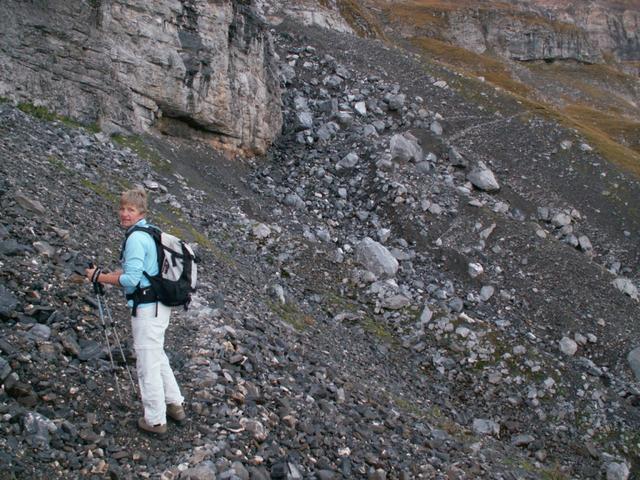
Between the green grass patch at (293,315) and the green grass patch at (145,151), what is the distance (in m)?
6.83

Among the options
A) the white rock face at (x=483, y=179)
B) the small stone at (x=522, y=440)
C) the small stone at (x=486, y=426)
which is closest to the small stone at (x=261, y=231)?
the small stone at (x=486, y=426)

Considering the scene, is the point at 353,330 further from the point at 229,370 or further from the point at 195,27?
the point at 195,27

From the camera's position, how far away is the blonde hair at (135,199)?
6535 mm

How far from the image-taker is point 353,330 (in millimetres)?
15859

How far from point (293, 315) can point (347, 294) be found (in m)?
3.29

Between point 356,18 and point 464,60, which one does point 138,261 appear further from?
point 464,60

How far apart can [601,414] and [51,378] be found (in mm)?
14765

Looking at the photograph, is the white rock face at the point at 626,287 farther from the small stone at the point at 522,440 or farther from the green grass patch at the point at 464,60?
the green grass patch at the point at 464,60

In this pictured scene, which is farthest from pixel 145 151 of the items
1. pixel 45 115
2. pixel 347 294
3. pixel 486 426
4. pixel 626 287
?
pixel 626 287

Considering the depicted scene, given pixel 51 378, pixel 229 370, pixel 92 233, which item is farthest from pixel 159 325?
pixel 92 233

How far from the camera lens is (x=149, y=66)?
19.9 m

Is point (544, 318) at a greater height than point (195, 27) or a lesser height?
lesser

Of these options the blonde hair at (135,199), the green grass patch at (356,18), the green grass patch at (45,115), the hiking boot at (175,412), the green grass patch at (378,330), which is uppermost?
the green grass patch at (356,18)

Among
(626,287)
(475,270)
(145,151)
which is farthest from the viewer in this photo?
(626,287)
